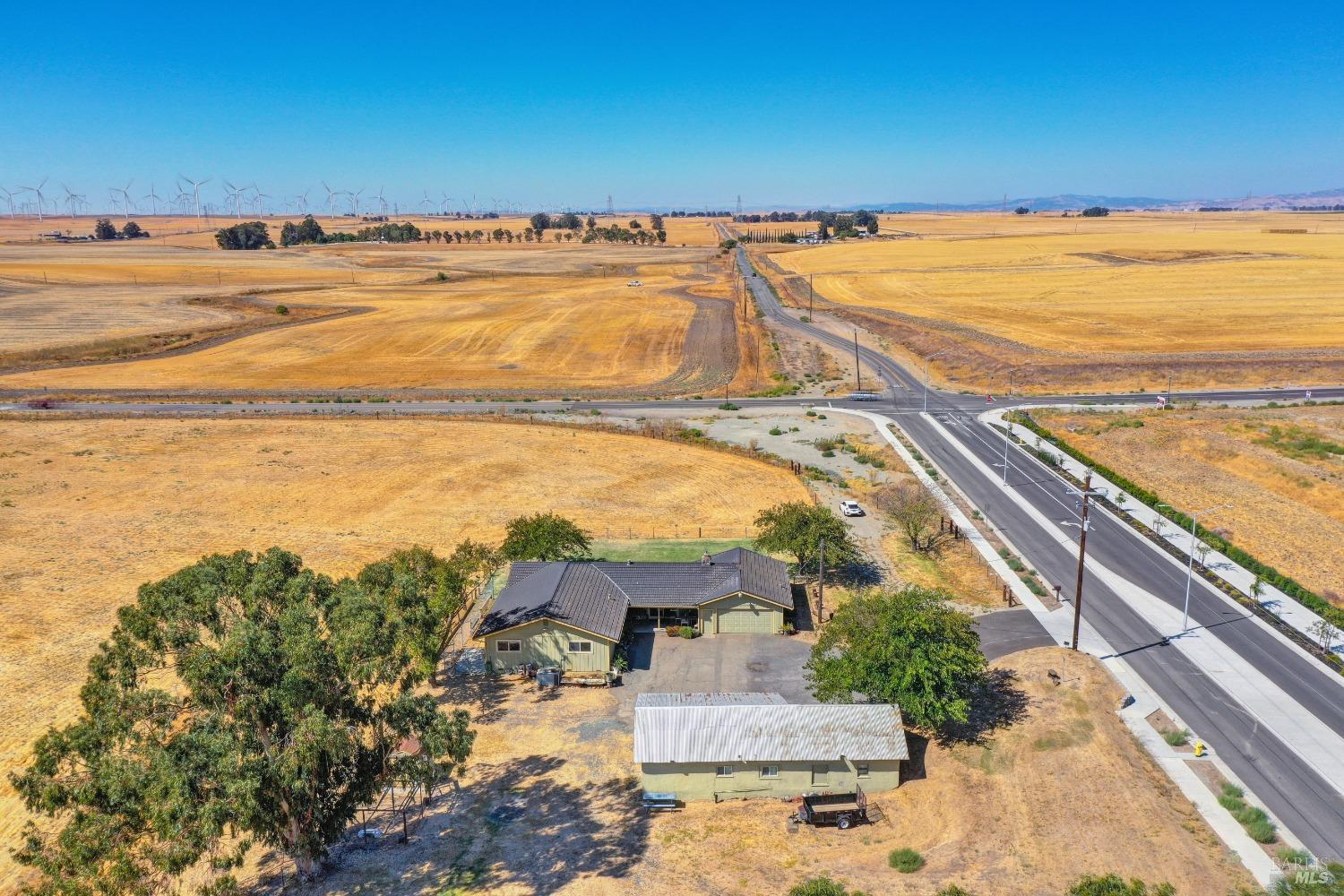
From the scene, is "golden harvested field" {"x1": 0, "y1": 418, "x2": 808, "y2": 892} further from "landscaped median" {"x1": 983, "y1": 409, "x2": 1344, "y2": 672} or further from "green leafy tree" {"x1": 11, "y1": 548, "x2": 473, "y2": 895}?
"landscaped median" {"x1": 983, "y1": 409, "x2": 1344, "y2": 672}

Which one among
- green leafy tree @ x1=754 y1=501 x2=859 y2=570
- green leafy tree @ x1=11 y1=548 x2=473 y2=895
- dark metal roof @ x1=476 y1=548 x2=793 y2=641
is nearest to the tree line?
green leafy tree @ x1=11 y1=548 x2=473 y2=895

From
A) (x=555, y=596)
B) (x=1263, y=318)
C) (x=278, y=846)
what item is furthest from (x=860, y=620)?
(x=1263, y=318)

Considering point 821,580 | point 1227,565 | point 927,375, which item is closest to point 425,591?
point 821,580

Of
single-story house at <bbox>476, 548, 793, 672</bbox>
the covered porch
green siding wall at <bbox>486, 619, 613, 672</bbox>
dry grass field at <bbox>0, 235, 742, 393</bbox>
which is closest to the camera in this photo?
green siding wall at <bbox>486, 619, 613, 672</bbox>

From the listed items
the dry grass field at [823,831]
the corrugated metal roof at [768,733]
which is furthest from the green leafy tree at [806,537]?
the corrugated metal roof at [768,733]

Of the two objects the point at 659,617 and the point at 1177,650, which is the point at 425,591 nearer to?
the point at 659,617

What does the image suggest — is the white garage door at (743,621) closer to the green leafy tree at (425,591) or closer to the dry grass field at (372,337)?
the green leafy tree at (425,591)
